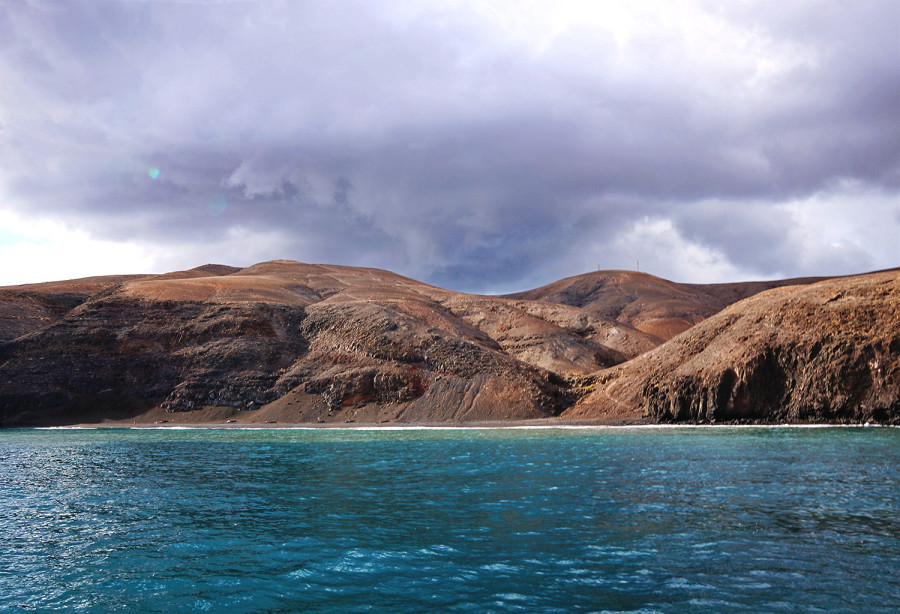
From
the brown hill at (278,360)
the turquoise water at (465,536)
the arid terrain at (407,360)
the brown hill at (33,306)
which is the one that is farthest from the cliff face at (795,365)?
the brown hill at (33,306)

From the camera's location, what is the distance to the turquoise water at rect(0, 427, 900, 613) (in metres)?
11.3

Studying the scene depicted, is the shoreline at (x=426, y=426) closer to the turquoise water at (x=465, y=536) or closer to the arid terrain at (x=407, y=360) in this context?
the arid terrain at (x=407, y=360)

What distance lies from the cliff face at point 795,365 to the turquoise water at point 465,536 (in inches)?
1083

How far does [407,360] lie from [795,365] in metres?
48.7

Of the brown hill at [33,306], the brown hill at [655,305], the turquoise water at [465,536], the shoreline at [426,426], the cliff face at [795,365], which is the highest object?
the brown hill at [655,305]

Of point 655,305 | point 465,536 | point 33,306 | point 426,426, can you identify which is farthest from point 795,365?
point 655,305

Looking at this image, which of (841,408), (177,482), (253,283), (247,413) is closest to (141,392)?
(247,413)

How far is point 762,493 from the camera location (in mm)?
20391

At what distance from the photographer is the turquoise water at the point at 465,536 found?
11.3 metres

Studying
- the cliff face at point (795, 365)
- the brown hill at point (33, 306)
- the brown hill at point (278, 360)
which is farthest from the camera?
the brown hill at point (33, 306)

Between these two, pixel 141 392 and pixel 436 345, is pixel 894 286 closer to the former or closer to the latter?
pixel 436 345

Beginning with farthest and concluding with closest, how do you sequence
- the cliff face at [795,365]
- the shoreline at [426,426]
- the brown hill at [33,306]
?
the brown hill at [33,306] → the shoreline at [426,426] → the cliff face at [795,365]

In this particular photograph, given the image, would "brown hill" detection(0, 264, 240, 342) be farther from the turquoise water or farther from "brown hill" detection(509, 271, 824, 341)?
"brown hill" detection(509, 271, 824, 341)

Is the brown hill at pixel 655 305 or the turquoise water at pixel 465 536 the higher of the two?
the brown hill at pixel 655 305
